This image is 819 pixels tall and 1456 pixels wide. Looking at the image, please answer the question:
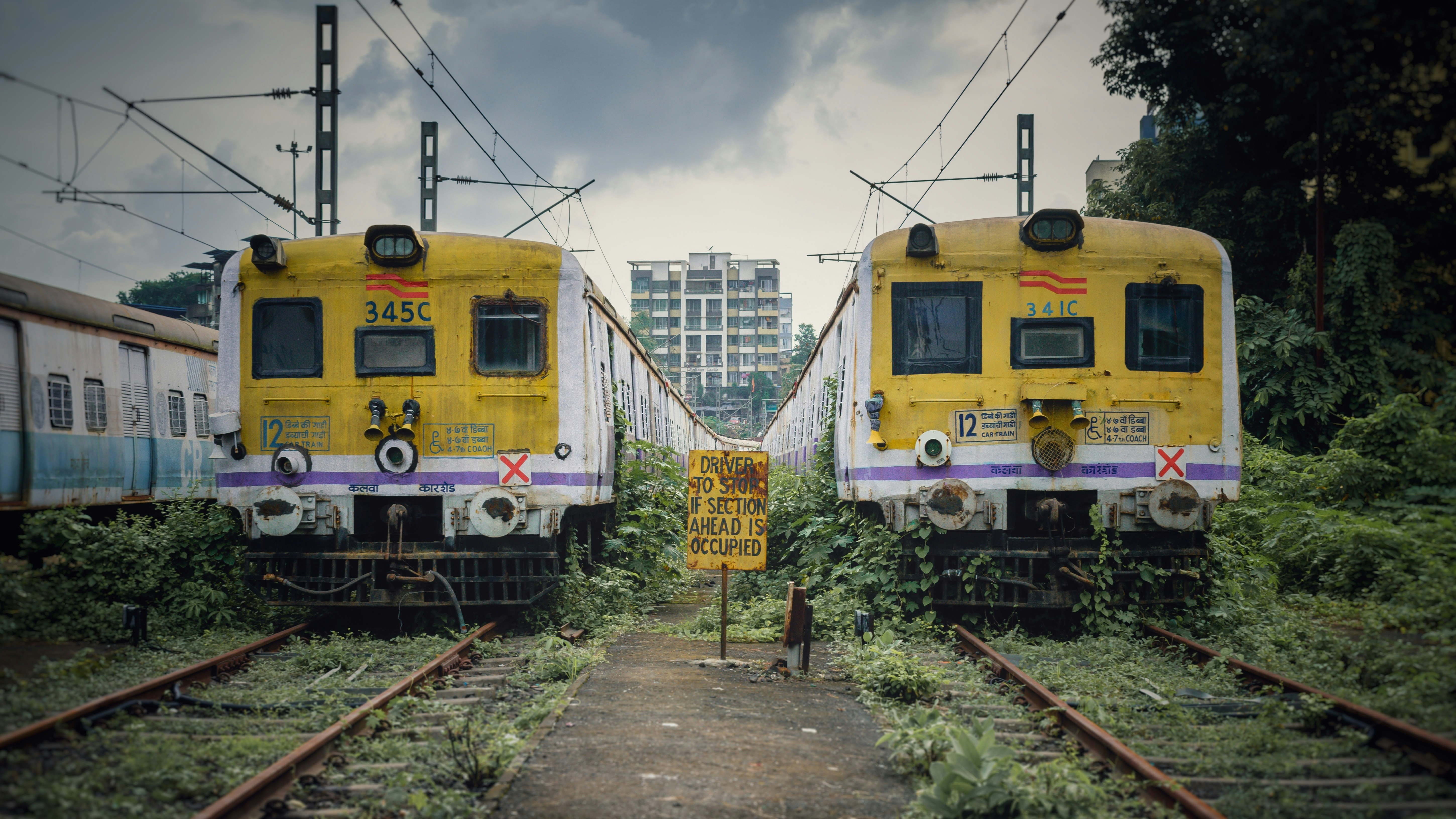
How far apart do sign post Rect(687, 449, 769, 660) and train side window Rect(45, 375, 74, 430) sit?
25.0ft

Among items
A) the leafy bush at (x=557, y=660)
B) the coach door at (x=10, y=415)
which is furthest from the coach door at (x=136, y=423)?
the leafy bush at (x=557, y=660)

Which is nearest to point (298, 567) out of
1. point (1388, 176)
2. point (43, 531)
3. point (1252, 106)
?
point (43, 531)

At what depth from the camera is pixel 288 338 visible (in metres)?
7.70

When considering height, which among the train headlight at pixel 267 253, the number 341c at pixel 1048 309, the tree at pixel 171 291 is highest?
the tree at pixel 171 291

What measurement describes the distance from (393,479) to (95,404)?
18.7 feet

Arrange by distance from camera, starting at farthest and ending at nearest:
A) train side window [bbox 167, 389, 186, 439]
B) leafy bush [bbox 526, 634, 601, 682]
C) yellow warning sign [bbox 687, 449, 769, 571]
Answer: train side window [bbox 167, 389, 186, 439] < yellow warning sign [bbox 687, 449, 769, 571] < leafy bush [bbox 526, 634, 601, 682]

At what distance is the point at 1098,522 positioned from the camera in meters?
7.09

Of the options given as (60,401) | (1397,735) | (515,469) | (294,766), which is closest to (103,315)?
(60,401)

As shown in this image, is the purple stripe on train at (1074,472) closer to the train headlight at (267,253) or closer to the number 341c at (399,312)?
the number 341c at (399,312)

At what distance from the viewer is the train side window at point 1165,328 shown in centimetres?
733

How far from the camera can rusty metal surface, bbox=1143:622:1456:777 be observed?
374 centimetres

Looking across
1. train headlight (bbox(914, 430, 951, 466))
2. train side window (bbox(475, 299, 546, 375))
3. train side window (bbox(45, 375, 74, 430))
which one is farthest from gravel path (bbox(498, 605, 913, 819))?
train side window (bbox(45, 375, 74, 430))

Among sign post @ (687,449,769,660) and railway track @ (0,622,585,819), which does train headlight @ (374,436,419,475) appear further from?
sign post @ (687,449,769,660)

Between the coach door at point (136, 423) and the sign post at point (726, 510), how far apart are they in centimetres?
843
